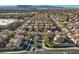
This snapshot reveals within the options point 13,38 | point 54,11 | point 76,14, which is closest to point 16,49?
point 13,38

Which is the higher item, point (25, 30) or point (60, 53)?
point (25, 30)

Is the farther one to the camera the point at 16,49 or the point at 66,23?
the point at 66,23

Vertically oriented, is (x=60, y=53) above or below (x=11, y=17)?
below
